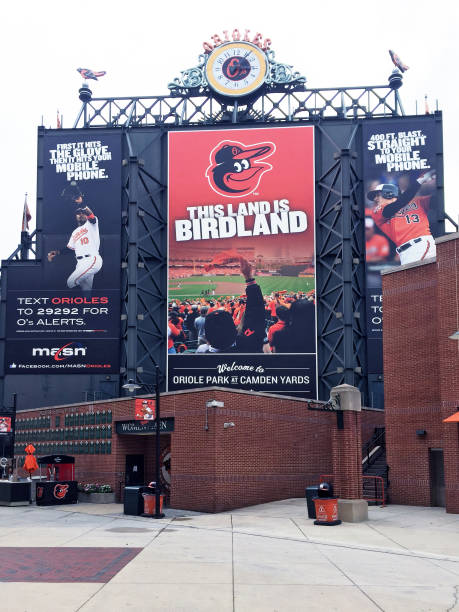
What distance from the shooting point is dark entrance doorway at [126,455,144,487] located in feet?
113

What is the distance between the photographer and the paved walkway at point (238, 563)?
12227mm

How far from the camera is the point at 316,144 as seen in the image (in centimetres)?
4959

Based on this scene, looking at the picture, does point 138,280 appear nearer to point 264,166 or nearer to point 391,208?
point 264,166

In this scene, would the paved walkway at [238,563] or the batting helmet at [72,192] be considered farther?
the batting helmet at [72,192]

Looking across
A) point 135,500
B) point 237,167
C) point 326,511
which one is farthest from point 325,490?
point 237,167

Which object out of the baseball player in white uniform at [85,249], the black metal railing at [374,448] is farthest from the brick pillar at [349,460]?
the baseball player in white uniform at [85,249]

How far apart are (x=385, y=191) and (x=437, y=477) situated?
79.0 ft

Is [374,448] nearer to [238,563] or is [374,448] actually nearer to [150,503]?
[150,503]

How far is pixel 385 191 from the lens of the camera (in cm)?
4775

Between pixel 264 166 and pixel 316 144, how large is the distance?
163 inches

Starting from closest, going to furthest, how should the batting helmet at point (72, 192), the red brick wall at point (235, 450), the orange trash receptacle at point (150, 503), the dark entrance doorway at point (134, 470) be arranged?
the orange trash receptacle at point (150, 503) < the red brick wall at point (235, 450) < the dark entrance doorway at point (134, 470) < the batting helmet at point (72, 192)

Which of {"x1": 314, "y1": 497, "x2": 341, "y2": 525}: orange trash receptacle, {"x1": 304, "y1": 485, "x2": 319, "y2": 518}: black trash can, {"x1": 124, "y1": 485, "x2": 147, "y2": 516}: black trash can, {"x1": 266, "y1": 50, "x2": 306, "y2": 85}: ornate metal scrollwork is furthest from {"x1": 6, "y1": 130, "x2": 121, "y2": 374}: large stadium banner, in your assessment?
{"x1": 314, "y1": 497, "x2": 341, "y2": 525}: orange trash receptacle

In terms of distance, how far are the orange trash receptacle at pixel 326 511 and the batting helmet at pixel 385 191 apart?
29.0 meters

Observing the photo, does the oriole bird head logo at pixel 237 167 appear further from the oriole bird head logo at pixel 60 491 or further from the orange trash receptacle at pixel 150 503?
the orange trash receptacle at pixel 150 503
